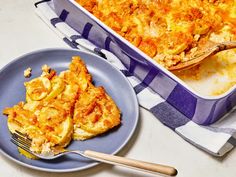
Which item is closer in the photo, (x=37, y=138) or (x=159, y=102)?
(x=37, y=138)

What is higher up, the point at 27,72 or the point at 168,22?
the point at 168,22

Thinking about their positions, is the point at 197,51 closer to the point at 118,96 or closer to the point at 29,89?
the point at 118,96

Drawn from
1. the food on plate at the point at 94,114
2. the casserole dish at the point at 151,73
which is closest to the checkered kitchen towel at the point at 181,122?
the casserole dish at the point at 151,73

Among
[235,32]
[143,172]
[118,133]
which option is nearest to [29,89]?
[118,133]

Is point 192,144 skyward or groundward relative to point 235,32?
groundward

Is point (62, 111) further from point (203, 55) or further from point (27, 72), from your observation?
point (203, 55)

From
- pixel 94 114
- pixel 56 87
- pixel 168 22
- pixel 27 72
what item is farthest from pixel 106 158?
pixel 168 22
